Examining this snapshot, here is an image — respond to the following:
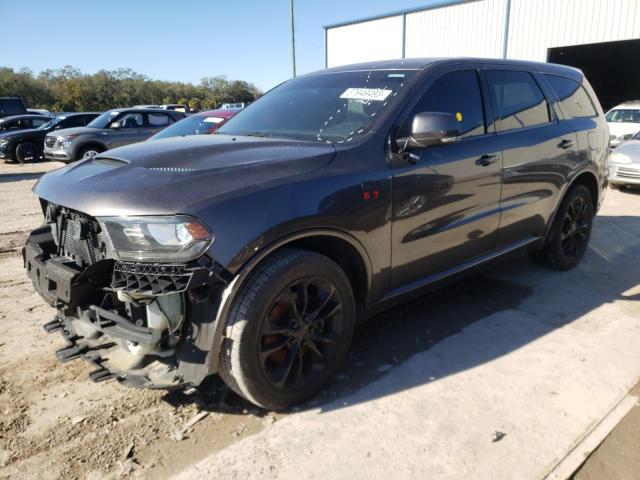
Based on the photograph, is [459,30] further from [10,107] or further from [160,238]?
[160,238]

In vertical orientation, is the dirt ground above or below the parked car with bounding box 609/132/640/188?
below

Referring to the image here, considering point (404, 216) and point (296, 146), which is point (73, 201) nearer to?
point (296, 146)

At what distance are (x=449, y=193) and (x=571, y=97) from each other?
7.50ft

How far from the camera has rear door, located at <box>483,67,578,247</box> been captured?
3.69m

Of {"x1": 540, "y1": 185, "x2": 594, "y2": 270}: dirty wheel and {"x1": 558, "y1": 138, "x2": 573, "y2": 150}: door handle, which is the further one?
{"x1": 540, "y1": 185, "x2": 594, "y2": 270}: dirty wheel

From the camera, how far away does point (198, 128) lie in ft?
25.1

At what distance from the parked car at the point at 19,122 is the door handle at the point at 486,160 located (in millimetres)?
16841

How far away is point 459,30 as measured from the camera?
22062 mm

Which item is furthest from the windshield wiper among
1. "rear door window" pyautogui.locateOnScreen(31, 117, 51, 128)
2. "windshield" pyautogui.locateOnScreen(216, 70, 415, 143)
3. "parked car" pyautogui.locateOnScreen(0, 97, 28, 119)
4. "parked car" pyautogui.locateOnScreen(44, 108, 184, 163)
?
"parked car" pyautogui.locateOnScreen(0, 97, 28, 119)

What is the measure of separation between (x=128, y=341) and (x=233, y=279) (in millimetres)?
639

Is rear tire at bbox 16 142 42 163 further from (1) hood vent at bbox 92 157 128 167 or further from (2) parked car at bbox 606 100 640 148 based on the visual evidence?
(2) parked car at bbox 606 100 640 148

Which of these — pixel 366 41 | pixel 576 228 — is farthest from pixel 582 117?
pixel 366 41

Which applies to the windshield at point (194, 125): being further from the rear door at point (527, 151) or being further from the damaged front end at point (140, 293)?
the damaged front end at point (140, 293)

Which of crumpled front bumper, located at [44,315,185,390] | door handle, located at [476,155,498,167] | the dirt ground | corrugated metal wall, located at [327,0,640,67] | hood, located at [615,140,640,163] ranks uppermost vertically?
corrugated metal wall, located at [327,0,640,67]
